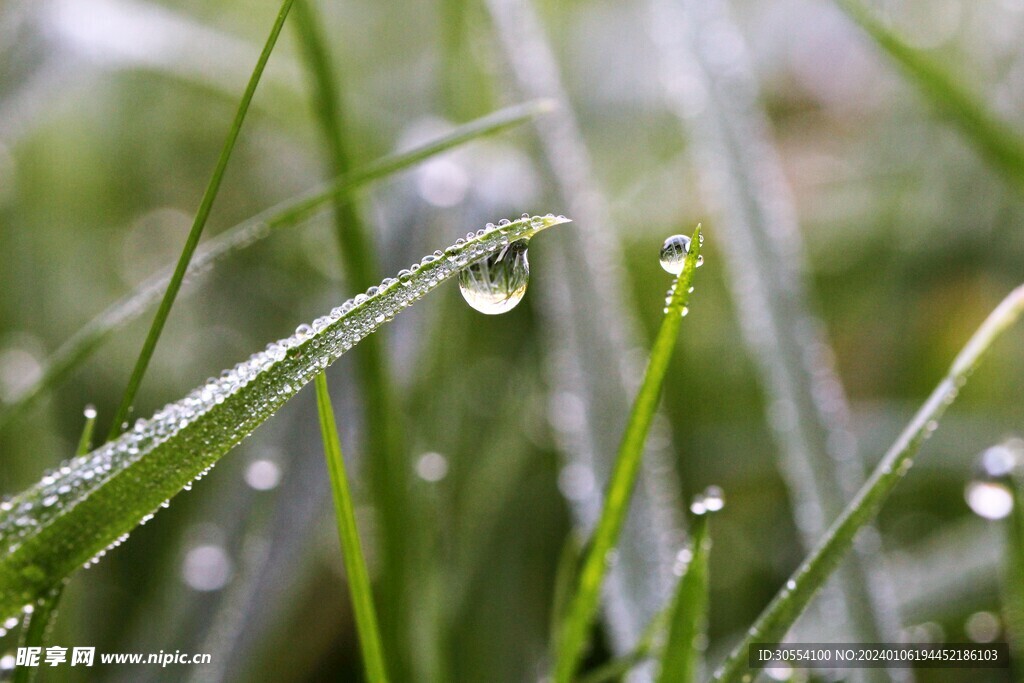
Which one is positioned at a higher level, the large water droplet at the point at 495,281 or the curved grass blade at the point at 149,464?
the large water droplet at the point at 495,281

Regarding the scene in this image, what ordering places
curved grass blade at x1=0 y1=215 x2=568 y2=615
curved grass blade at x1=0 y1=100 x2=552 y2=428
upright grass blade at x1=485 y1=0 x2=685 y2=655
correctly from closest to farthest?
curved grass blade at x1=0 y1=215 x2=568 y2=615, curved grass blade at x1=0 y1=100 x2=552 y2=428, upright grass blade at x1=485 y1=0 x2=685 y2=655

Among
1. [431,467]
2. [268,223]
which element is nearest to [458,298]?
[431,467]

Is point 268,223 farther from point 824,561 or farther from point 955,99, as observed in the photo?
point 955,99

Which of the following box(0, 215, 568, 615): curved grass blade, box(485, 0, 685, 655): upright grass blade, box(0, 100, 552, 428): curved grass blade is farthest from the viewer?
box(485, 0, 685, 655): upright grass blade

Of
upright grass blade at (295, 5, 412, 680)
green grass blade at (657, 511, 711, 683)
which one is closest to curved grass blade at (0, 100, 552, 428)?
upright grass blade at (295, 5, 412, 680)

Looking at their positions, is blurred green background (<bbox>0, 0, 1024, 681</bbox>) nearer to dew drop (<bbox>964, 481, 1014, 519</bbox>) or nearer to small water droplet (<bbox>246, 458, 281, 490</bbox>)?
small water droplet (<bbox>246, 458, 281, 490</bbox>)

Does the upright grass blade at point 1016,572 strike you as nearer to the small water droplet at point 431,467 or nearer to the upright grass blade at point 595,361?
the upright grass blade at point 595,361

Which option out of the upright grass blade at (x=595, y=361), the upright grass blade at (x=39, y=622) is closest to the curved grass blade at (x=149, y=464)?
the upright grass blade at (x=39, y=622)

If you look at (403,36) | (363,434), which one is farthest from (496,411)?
(403,36)
